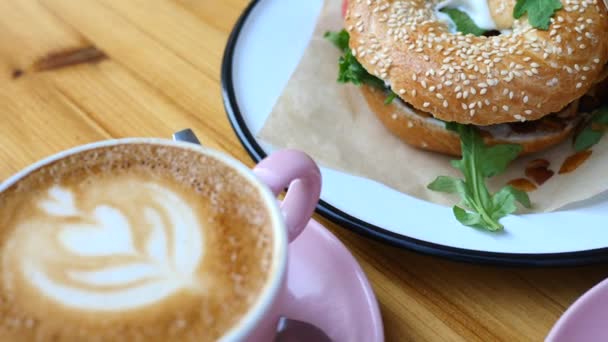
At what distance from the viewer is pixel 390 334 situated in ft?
2.87

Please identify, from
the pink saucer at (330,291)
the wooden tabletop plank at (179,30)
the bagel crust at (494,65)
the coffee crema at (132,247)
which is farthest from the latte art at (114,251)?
the wooden tabletop plank at (179,30)

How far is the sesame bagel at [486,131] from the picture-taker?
1157 mm

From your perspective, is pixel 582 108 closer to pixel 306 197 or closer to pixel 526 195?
pixel 526 195

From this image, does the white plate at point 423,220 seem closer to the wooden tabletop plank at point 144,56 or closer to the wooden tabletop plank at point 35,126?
the wooden tabletop plank at point 144,56

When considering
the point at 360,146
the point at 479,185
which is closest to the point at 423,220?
the point at 479,185

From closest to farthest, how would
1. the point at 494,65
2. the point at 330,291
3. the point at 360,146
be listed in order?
the point at 330,291 < the point at 494,65 < the point at 360,146

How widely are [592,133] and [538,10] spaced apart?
0.82 ft

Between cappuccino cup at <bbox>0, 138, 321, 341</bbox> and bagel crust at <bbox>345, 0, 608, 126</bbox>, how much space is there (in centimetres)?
45

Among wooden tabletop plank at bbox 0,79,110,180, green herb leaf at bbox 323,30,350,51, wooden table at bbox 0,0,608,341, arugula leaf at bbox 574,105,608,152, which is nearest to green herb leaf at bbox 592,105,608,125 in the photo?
arugula leaf at bbox 574,105,608,152

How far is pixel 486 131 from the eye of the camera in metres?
1.17

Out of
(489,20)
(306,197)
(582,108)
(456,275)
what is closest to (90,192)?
(306,197)

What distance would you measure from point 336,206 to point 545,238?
32 cm

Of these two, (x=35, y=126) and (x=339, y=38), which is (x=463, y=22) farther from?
(x=35, y=126)

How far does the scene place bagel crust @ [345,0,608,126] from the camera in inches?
42.5
